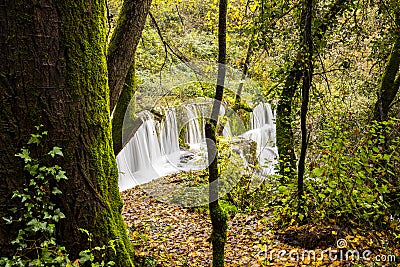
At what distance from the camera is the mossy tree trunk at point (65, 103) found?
2168mm

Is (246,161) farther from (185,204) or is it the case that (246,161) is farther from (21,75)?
(21,75)

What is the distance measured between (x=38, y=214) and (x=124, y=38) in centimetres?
166

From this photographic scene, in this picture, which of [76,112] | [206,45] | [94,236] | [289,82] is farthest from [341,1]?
[206,45]

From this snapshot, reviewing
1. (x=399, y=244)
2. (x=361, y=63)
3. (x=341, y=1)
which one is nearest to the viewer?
(x=399, y=244)

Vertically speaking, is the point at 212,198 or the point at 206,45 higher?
the point at 206,45

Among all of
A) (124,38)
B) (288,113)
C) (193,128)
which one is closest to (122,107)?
(124,38)

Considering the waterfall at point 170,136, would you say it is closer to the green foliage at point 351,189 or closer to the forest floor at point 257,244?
the forest floor at point 257,244

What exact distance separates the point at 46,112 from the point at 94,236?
35.8 inches

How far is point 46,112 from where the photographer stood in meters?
2.23

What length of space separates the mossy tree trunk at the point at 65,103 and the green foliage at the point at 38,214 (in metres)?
0.05

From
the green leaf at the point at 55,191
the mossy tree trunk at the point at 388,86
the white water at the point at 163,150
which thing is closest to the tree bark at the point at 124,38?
the green leaf at the point at 55,191

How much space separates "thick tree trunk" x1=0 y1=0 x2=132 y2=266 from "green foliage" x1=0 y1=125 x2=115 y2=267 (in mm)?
61

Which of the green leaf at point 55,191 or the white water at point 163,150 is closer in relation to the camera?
the green leaf at point 55,191

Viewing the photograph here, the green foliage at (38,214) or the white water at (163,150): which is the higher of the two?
the green foliage at (38,214)
